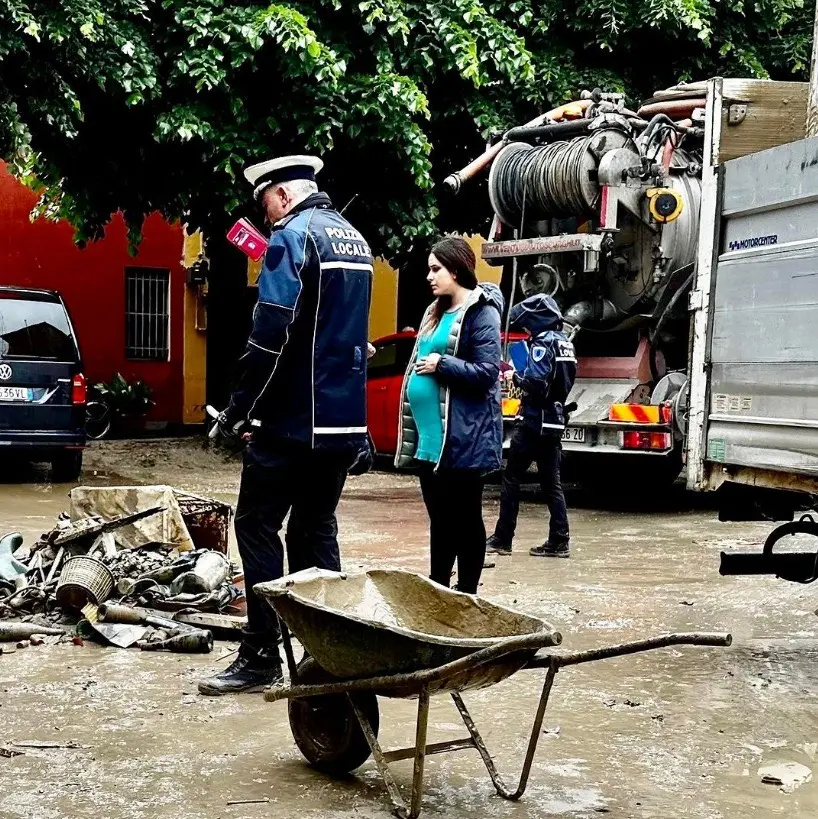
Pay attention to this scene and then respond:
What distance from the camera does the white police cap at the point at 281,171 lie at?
5.59 m

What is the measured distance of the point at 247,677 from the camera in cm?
558

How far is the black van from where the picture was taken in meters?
13.6

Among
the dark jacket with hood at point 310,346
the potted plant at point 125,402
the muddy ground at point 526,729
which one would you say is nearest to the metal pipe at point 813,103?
the muddy ground at point 526,729

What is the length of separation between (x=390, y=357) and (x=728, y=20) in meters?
5.82

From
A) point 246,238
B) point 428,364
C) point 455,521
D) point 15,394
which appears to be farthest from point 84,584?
point 15,394

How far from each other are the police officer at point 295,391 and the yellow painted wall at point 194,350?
18077 mm

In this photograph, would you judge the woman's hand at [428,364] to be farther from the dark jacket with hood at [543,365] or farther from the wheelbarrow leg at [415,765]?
the dark jacket with hood at [543,365]

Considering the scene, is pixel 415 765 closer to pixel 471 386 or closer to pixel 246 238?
pixel 471 386

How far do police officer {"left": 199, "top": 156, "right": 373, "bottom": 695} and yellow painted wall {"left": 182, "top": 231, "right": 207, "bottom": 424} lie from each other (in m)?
18.1

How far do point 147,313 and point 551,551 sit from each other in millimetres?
14914

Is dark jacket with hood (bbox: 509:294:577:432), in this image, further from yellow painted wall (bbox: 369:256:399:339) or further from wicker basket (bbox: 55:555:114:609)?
yellow painted wall (bbox: 369:256:399:339)

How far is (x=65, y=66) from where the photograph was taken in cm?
1353

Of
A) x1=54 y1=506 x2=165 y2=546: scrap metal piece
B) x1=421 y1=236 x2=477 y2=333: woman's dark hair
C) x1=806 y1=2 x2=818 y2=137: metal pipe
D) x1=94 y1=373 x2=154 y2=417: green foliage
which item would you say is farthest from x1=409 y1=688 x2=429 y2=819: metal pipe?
x1=94 y1=373 x2=154 y2=417: green foliage

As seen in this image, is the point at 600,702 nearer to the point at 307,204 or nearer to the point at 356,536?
the point at 307,204
